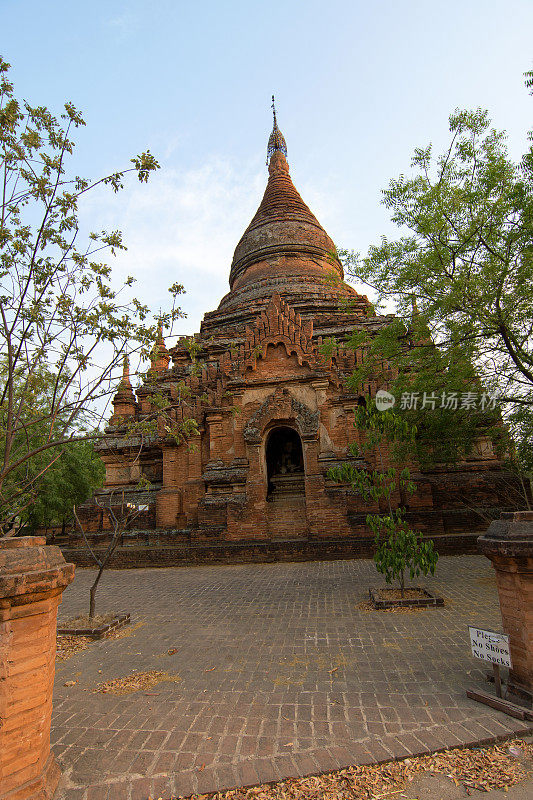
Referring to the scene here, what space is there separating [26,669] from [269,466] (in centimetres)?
1288

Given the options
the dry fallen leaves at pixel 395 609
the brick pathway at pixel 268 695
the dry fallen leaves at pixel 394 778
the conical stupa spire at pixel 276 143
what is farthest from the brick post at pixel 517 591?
the conical stupa spire at pixel 276 143

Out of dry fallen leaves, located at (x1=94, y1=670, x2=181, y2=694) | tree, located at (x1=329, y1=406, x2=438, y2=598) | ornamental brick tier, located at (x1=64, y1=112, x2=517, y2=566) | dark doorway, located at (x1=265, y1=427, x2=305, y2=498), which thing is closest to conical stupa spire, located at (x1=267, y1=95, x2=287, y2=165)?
ornamental brick tier, located at (x1=64, y1=112, x2=517, y2=566)

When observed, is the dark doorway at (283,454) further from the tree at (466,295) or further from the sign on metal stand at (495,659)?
the sign on metal stand at (495,659)

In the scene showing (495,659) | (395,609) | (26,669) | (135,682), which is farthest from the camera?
(395,609)

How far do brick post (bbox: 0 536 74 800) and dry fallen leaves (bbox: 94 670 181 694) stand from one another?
61.5 inches

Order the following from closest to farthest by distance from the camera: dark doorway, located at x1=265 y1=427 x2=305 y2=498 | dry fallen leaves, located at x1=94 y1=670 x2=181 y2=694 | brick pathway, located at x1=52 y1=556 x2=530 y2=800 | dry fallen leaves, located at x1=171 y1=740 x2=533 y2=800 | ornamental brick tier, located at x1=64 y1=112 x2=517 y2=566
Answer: dry fallen leaves, located at x1=171 y1=740 x2=533 y2=800 → brick pathway, located at x1=52 y1=556 x2=530 y2=800 → dry fallen leaves, located at x1=94 y1=670 x2=181 y2=694 → ornamental brick tier, located at x1=64 y1=112 x2=517 y2=566 → dark doorway, located at x1=265 y1=427 x2=305 y2=498

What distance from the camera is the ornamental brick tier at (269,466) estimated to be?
445 inches

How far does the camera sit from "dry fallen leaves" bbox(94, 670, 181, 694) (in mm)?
4543

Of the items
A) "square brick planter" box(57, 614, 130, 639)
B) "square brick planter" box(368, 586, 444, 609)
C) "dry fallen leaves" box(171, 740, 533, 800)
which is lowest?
"dry fallen leaves" box(171, 740, 533, 800)

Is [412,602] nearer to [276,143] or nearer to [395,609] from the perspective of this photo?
[395,609]

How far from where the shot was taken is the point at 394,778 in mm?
2947

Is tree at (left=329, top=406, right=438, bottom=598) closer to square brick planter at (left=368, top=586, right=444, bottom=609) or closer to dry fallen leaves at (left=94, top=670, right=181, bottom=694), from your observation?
square brick planter at (left=368, top=586, right=444, bottom=609)

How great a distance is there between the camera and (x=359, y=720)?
12.0ft

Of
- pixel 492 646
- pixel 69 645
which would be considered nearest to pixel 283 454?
pixel 69 645
